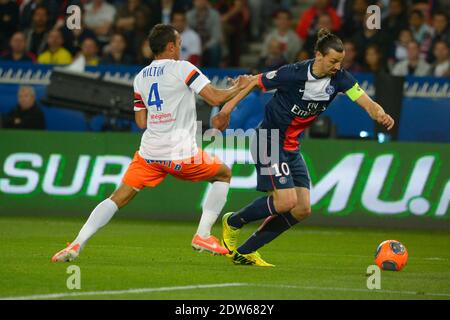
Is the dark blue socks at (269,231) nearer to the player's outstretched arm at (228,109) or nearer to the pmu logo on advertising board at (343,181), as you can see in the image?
the player's outstretched arm at (228,109)

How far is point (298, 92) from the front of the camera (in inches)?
425

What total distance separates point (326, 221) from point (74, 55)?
599cm

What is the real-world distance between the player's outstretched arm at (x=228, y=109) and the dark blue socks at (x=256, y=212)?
938mm

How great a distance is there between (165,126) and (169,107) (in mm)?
187

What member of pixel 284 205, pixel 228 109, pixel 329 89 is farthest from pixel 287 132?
pixel 228 109

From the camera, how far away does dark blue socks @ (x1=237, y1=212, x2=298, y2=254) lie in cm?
1087

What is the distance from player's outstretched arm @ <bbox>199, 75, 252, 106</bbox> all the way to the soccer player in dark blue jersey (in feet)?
0.24

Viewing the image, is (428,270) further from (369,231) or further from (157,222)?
(157,222)

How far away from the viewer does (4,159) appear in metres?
17.2

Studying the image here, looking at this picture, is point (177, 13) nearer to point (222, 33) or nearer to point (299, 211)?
point (222, 33)

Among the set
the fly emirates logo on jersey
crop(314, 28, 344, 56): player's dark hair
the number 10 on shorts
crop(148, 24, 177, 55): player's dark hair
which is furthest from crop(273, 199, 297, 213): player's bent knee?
crop(148, 24, 177, 55): player's dark hair

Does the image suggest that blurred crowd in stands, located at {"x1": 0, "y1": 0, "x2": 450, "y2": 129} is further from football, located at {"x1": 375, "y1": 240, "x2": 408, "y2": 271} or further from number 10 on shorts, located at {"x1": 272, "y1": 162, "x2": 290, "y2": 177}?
football, located at {"x1": 375, "y1": 240, "x2": 408, "y2": 271}
